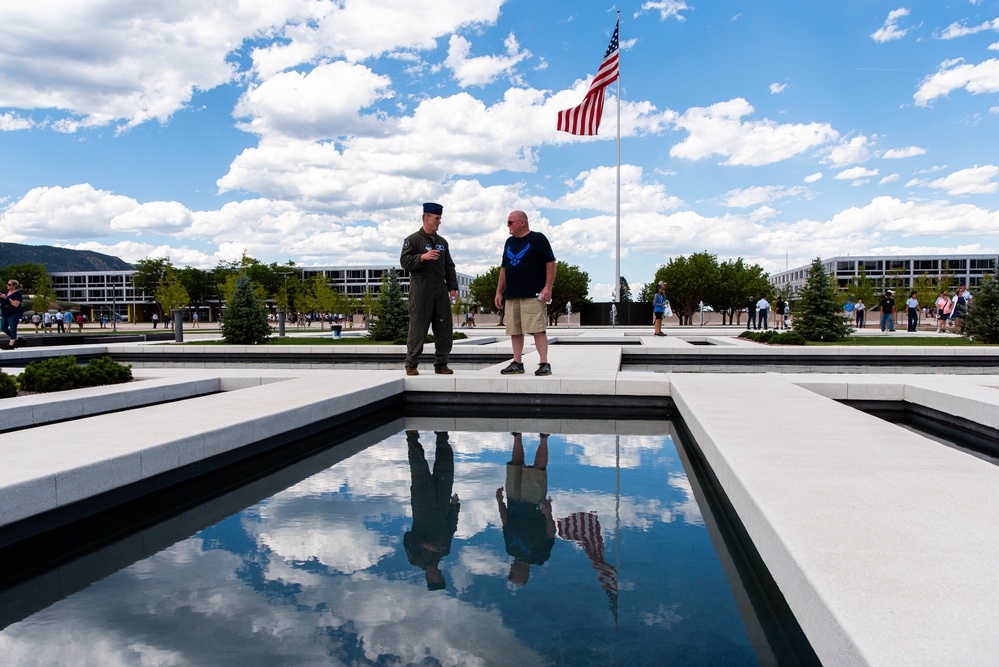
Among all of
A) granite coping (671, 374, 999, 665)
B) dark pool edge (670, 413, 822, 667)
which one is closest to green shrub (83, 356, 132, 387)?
granite coping (671, 374, 999, 665)

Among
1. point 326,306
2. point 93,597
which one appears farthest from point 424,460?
point 326,306

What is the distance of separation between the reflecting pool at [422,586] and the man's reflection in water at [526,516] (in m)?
0.01

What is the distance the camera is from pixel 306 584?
279cm

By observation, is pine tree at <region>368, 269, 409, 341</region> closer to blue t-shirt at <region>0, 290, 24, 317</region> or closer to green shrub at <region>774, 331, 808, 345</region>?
blue t-shirt at <region>0, 290, 24, 317</region>

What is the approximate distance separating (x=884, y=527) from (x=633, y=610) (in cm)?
106

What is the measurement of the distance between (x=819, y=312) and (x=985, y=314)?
3.95 meters

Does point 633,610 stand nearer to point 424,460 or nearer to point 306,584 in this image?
point 306,584

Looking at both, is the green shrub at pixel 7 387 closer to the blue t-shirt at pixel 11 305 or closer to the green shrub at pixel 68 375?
the green shrub at pixel 68 375

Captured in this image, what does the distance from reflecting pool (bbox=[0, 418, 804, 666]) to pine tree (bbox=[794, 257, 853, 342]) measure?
1490 centimetres

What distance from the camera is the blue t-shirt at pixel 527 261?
7.50 m

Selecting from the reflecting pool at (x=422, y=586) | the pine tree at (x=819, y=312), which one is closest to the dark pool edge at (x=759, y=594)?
the reflecting pool at (x=422, y=586)

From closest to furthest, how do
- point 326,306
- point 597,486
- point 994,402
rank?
point 597,486 → point 994,402 → point 326,306

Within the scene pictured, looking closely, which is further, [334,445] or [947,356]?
[947,356]

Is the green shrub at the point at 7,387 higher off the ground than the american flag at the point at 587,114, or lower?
lower
